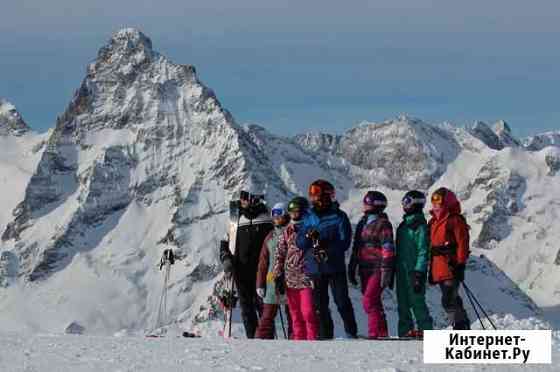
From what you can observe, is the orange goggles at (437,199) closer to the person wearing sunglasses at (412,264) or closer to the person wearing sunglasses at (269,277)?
the person wearing sunglasses at (412,264)

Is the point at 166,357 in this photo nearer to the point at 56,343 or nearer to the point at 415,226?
the point at 56,343

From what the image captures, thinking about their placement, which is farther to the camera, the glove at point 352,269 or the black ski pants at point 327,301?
the glove at point 352,269

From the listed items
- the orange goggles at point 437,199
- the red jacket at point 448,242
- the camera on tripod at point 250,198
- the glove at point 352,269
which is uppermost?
the camera on tripod at point 250,198

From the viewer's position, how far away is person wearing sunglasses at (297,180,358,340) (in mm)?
15586

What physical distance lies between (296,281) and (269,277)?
0.54 meters

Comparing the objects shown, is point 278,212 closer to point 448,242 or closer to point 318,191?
point 318,191

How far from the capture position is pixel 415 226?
51.7ft

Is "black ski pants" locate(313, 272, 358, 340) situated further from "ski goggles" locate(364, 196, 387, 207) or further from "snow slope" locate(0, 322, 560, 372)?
"snow slope" locate(0, 322, 560, 372)

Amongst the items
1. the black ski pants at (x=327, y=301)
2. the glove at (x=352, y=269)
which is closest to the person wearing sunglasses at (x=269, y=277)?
the black ski pants at (x=327, y=301)

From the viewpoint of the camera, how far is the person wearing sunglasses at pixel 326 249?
15.6 meters

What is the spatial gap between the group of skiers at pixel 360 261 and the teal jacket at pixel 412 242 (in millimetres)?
14

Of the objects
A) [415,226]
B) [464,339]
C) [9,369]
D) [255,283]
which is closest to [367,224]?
[415,226]

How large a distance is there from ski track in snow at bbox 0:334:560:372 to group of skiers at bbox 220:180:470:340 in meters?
2.01

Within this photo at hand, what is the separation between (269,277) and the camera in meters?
15.9
